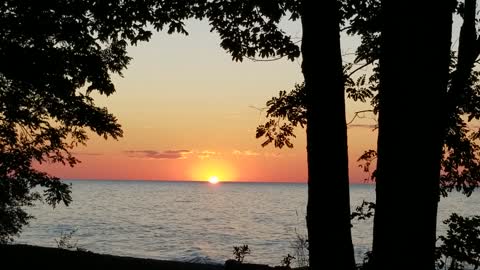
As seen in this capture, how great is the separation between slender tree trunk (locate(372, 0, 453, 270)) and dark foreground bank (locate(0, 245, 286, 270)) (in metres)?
8.80

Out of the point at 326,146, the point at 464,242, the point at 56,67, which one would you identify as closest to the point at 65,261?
the point at 56,67

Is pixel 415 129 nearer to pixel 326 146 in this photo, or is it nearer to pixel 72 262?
pixel 326 146

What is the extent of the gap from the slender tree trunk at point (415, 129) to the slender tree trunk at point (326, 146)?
1.93 metres

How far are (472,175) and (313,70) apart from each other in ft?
18.4

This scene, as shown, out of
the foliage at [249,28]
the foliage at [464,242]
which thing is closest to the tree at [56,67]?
the foliage at [249,28]

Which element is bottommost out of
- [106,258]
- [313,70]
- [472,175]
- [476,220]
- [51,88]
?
[106,258]

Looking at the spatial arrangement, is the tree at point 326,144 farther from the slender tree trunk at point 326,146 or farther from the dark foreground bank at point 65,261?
the dark foreground bank at point 65,261

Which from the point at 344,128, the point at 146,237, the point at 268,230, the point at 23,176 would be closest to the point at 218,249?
the point at 146,237

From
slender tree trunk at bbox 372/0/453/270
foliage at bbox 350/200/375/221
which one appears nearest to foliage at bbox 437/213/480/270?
foliage at bbox 350/200/375/221

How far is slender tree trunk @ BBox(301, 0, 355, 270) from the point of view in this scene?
5102 mm

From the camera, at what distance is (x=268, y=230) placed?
65.2 m

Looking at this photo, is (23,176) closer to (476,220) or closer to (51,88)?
(51,88)

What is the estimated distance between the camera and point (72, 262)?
12.4 meters

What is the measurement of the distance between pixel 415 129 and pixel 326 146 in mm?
2087
